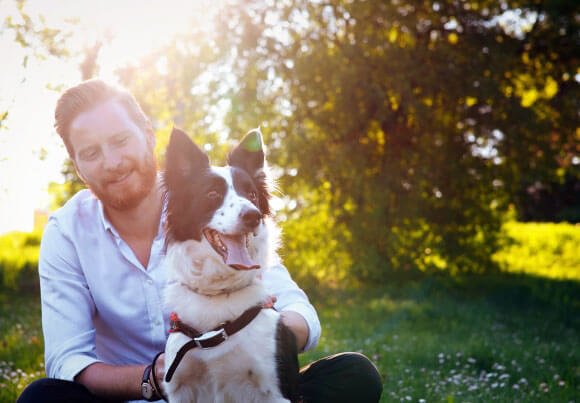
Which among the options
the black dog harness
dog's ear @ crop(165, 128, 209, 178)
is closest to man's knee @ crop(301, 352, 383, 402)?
the black dog harness

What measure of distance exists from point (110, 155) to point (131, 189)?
0.21 meters

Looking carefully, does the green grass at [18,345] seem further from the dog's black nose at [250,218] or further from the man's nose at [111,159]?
the dog's black nose at [250,218]

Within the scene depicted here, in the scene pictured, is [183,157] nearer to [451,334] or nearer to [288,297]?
[288,297]

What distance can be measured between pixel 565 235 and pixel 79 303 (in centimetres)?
1597

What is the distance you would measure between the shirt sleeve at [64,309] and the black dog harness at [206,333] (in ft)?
1.68

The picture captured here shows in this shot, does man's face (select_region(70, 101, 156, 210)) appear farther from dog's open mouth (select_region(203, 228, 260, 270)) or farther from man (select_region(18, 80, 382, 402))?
dog's open mouth (select_region(203, 228, 260, 270))

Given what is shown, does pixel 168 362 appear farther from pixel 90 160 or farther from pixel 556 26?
pixel 556 26

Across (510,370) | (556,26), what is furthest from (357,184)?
(510,370)

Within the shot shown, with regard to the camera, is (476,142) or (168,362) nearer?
(168,362)

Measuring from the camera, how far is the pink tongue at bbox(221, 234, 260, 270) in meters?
2.97

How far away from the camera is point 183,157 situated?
10.7 ft

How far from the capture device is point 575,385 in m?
5.44

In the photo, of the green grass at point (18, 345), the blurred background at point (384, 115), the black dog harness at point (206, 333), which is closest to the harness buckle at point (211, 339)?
the black dog harness at point (206, 333)

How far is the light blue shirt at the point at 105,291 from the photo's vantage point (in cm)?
330
